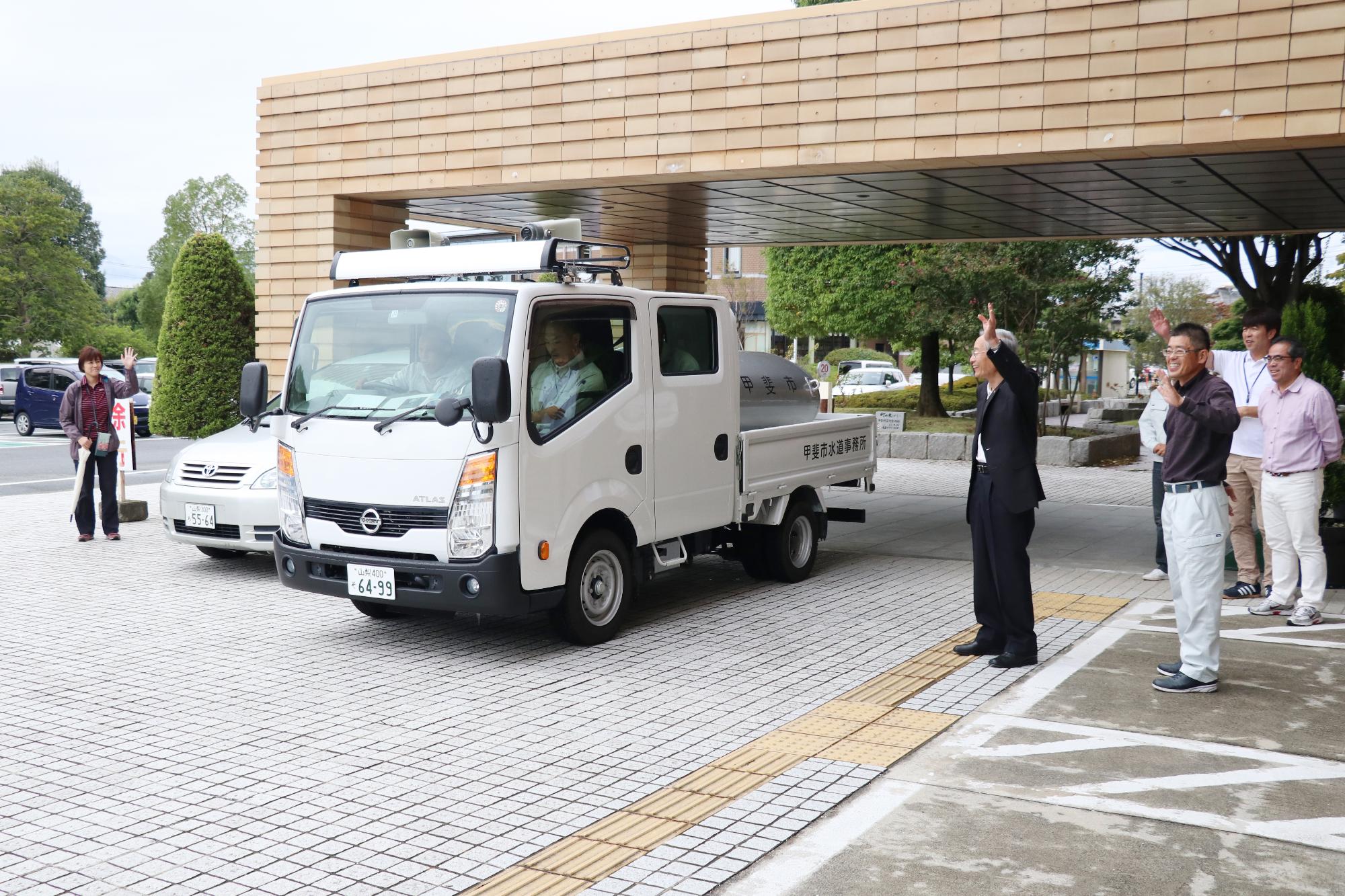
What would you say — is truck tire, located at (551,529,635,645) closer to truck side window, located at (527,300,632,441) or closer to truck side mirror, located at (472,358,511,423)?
truck side window, located at (527,300,632,441)

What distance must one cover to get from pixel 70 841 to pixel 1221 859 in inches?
158

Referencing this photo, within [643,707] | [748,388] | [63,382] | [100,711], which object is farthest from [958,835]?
[63,382]

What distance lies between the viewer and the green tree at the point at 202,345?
15.1 m

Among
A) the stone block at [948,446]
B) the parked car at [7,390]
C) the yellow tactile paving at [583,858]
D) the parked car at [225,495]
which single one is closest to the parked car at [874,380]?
the stone block at [948,446]

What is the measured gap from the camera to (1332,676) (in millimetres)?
6637

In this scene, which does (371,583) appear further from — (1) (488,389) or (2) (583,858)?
(2) (583,858)

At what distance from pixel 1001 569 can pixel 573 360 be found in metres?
2.78

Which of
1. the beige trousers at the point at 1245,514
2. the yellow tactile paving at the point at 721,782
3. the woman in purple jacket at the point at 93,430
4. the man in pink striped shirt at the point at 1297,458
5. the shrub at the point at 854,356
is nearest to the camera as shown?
the yellow tactile paving at the point at 721,782

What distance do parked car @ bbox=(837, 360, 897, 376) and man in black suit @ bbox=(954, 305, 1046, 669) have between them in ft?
113

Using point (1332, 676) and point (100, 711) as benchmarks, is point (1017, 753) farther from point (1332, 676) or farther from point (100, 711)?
point (100, 711)

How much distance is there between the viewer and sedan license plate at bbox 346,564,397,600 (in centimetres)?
675

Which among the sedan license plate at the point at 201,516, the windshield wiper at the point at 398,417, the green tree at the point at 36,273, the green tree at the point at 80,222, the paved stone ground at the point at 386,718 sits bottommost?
the paved stone ground at the point at 386,718

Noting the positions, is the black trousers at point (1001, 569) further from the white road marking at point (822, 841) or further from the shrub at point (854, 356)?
the shrub at point (854, 356)

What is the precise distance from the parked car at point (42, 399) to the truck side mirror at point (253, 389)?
2113 centimetres
